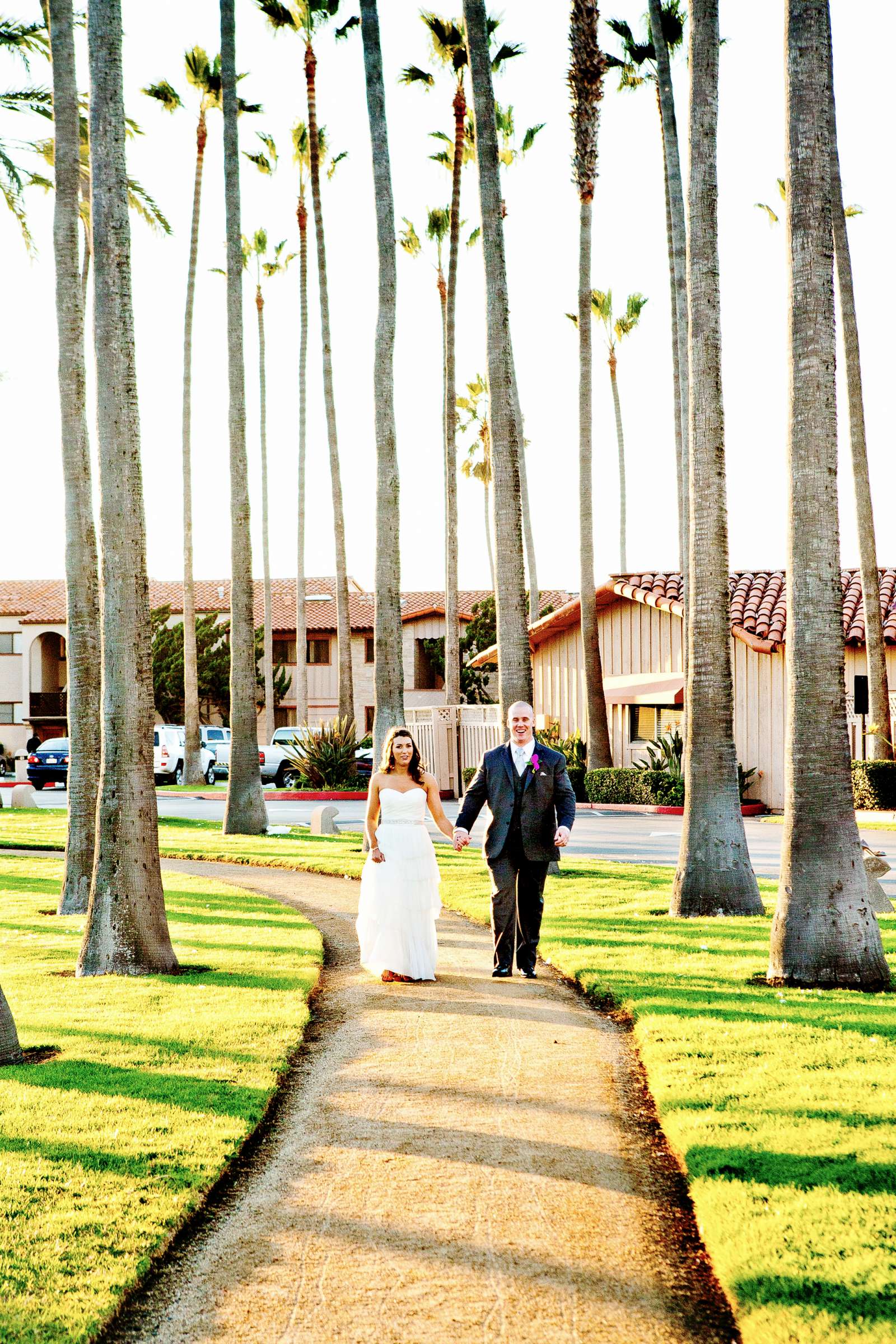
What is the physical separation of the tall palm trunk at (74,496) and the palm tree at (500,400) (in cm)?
467

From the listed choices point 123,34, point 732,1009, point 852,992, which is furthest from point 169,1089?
point 123,34

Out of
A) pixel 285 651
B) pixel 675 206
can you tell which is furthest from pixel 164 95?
pixel 285 651

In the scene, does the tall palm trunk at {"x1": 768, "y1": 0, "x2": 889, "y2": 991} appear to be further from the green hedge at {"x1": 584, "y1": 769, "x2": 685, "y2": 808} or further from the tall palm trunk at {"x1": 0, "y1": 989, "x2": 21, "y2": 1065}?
the green hedge at {"x1": 584, "y1": 769, "x2": 685, "y2": 808}

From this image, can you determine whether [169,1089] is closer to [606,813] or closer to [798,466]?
[798,466]

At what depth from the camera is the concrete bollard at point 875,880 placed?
11.0 m

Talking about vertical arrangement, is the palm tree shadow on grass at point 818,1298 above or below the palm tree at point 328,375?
below

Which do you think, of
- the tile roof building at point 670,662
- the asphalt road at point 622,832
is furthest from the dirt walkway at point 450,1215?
the tile roof building at point 670,662

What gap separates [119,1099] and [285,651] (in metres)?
54.0

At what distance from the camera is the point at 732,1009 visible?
8.10m

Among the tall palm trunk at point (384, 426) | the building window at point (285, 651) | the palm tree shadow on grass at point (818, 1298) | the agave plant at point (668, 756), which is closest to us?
the palm tree shadow on grass at point (818, 1298)

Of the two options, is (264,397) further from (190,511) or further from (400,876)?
(400,876)

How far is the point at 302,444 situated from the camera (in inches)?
1724

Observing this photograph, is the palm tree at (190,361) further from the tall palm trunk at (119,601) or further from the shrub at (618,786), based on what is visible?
the tall palm trunk at (119,601)

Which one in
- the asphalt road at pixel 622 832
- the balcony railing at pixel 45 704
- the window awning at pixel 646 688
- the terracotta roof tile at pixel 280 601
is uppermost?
the terracotta roof tile at pixel 280 601
